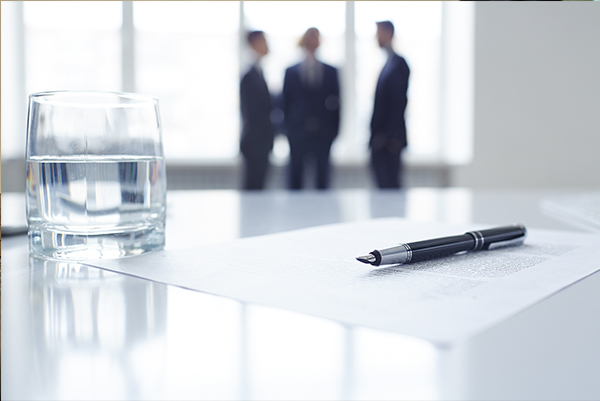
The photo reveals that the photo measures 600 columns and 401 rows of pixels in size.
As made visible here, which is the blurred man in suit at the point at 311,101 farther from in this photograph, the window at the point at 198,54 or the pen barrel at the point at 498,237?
the pen barrel at the point at 498,237

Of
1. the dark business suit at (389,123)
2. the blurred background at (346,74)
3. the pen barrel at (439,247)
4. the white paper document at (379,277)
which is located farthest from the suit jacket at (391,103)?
the pen barrel at (439,247)

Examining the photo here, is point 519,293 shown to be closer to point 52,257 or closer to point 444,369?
point 444,369

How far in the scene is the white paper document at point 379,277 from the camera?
0.86 ft

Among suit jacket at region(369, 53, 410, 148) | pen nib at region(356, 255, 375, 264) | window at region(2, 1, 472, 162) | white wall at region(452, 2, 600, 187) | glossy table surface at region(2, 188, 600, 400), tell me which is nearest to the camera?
→ glossy table surface at region(2, 188, 600, 400)

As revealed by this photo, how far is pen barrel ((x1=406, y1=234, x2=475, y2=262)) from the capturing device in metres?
0.38

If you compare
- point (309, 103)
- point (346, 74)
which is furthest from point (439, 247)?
point (346, 74)

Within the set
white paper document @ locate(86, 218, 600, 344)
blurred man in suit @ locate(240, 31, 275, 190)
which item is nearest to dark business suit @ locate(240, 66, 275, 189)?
blurred man in suit @ locate(240, 31, 275, 190)

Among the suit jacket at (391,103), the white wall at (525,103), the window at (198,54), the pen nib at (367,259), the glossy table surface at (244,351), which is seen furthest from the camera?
the white wall at (525,103)

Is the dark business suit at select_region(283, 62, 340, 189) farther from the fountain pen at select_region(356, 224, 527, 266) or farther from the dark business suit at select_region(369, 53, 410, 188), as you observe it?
the fountain pen at select_region(356, 224, 527, 266)

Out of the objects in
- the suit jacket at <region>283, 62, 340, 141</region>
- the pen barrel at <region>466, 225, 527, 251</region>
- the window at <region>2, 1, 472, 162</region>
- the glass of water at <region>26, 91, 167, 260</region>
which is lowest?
the pen barrel at <region>466, 225, 527, 251</region>

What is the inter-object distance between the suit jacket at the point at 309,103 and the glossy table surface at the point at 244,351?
2.90 metres

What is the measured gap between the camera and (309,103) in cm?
318

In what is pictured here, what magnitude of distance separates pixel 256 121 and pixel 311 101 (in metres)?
0.35

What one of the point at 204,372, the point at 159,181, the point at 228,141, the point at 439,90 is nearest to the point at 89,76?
the point at 228,141
